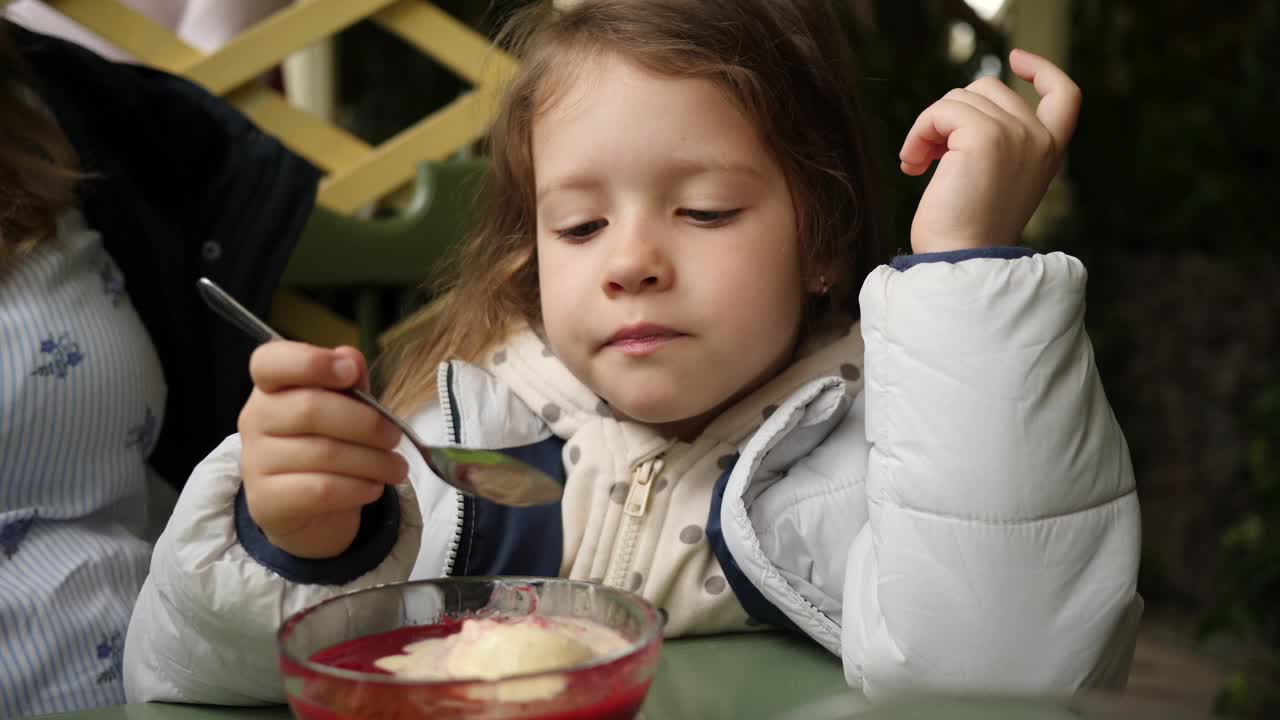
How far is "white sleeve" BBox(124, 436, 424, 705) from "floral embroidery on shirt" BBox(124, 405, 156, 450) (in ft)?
0.98

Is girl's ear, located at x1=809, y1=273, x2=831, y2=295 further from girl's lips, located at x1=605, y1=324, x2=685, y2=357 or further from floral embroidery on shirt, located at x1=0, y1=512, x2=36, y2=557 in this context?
floral embroidery on shirt, located at x1=0, y1=512, x2=36, y2=557

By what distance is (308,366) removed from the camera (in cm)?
65

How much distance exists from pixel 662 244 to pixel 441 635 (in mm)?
355

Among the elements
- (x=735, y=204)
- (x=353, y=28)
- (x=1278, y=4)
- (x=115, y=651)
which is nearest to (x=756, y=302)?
(x=735, y=204)

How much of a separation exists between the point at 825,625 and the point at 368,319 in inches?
30.5

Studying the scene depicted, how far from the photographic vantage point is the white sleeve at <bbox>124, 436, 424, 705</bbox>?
2.50ft

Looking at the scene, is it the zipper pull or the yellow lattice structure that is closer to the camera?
the zipper pull

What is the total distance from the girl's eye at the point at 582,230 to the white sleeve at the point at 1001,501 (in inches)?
10.0

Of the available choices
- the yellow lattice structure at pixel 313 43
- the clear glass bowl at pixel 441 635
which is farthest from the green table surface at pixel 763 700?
the yellow lattice structure at pixel 313 43

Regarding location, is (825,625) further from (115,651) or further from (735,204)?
(115,651)

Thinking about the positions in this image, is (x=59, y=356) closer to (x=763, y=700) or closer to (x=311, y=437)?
(x=311, y=437)

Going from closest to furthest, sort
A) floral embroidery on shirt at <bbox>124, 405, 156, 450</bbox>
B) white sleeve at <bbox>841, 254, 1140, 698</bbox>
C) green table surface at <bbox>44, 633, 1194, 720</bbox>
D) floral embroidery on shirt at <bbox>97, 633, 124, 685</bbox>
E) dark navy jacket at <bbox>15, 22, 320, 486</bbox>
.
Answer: green table surface at <bbox>44, 633, 1194, 720</bbox>
white sleeve at <bbox>841, 254, 1140, 698</bbox>
floral embroidery on shirt at <bbox>97, 633, 124, 685</bbox>
floral embroidery on shirt at <bbox>124, 405, 156, 450</bbox>
dark navy jacket at <bbox>15, 22, 320, 486</bbox>

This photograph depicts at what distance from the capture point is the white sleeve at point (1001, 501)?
0.75 m

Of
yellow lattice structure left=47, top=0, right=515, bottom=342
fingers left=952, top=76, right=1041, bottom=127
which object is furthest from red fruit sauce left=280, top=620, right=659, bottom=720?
yellow lattice structure left=47, top=0, right=515, bottom=342
